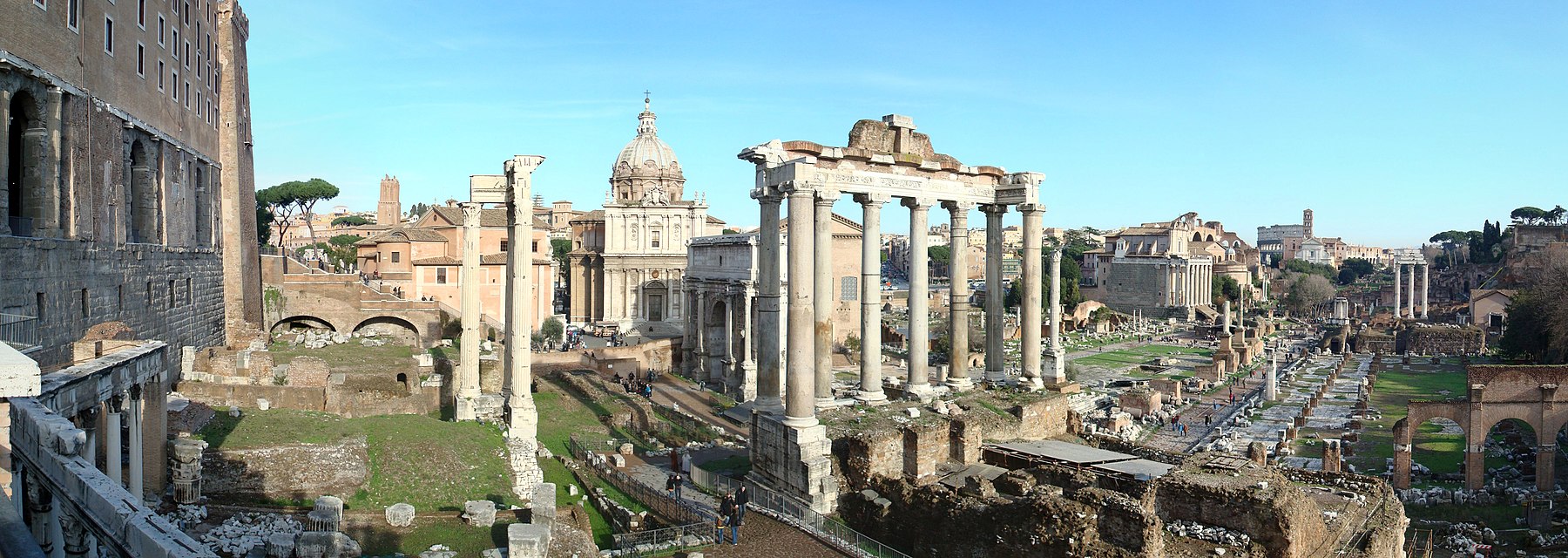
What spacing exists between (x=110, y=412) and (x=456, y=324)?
28.6 m

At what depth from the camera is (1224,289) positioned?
98.6m

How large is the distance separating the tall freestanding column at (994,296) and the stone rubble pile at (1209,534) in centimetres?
792

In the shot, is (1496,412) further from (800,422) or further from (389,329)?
(389,329)

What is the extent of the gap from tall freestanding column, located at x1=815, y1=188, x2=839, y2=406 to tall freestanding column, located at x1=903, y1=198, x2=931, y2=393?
2.18 m

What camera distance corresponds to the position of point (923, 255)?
755 inches

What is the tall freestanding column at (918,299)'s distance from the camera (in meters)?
18.6

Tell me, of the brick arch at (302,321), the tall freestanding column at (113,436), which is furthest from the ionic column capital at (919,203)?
the brick arch at (302,321)

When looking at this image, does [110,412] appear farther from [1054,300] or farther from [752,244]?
[1054,300]

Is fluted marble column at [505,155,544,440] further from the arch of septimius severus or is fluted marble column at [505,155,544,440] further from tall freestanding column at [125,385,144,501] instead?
tall freestanding column at [125,385,144,501]

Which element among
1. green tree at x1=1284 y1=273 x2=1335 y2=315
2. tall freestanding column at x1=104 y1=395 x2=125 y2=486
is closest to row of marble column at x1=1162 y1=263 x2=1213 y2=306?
green tree at x1=1284 y1=273 x2=1335 y2=315

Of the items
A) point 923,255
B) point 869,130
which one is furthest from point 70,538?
point 923,255

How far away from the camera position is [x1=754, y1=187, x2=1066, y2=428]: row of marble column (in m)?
15.7

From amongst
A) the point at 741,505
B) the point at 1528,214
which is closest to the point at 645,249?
the point at 741,505

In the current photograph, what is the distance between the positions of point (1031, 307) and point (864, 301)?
4108mm
